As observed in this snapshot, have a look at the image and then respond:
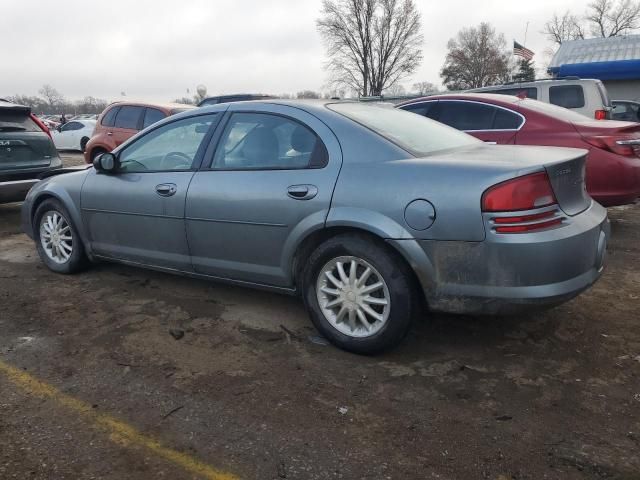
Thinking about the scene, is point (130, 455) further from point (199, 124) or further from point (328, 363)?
point (199, 124)

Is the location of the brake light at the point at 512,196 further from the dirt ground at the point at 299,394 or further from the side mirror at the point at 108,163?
the side mirror at the point at 108,163

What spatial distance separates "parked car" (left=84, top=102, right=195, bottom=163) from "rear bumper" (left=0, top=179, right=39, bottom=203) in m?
3.25

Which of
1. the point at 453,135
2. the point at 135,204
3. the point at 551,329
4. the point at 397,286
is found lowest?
the point at 551,329

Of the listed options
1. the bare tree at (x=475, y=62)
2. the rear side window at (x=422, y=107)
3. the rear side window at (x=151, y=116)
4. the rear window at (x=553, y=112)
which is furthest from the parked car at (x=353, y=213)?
the bare tree at (x=475, y=62)

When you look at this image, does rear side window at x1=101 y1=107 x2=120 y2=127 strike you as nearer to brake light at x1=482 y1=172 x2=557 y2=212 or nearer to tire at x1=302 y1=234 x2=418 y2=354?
tire at x1=302 y1=234 x2=418 y2=354

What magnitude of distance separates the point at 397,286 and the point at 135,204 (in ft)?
7.13

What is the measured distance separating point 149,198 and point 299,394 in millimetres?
1971

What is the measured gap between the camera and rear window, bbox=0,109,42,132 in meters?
6.74

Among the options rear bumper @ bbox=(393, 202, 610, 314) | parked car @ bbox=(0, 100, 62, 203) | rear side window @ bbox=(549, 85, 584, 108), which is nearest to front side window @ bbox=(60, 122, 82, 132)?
parked car @ bbox=(0, 100, 62, 203)

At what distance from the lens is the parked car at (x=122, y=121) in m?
9.59

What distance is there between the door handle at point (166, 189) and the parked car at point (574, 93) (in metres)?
6.78

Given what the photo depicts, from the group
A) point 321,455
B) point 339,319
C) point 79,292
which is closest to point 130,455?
point 321,455

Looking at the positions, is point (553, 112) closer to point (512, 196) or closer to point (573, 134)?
point (573, 134)

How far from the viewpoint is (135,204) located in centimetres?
397
